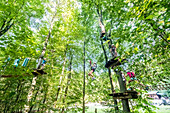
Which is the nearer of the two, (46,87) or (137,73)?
(137,73)

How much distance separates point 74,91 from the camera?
8.57 m

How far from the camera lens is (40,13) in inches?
270

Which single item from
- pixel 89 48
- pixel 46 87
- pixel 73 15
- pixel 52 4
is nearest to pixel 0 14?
pixel 52 4

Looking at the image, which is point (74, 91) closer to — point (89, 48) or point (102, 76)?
point (102, 76)

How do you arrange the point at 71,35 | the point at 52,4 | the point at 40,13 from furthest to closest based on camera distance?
1. the point at 71,35
2. the point at 52,4
3. the point at 40,13

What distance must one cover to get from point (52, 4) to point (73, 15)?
2.13m

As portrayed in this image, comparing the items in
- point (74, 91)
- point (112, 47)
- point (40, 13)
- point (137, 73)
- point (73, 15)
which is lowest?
point (74, 91)

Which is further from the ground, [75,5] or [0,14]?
[75,5]

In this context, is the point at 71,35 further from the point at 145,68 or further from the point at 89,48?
the point at 145,68

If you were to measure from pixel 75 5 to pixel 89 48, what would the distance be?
207 inches

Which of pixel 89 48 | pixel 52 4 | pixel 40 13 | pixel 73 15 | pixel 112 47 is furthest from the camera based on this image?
pixel 89 48

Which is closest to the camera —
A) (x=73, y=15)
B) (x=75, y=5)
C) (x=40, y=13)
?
(x=40, y=13)

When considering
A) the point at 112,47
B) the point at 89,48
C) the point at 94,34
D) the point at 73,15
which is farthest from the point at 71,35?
the point at 112,47

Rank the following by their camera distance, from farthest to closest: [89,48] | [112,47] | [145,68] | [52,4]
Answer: [89,48], [52,4], [112,47], [145,68]
